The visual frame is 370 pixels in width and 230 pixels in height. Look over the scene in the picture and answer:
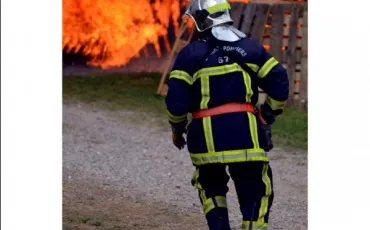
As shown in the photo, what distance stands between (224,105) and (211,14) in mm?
553

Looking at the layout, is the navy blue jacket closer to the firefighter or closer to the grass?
the firefighter

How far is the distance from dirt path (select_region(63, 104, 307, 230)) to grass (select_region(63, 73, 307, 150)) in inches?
8.5

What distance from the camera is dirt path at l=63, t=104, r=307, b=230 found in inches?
300

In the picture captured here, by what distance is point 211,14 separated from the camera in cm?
588

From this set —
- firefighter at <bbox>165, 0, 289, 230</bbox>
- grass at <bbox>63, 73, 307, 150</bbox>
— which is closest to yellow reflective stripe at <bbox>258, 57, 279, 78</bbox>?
firefighter at <bbox>165, 0, 289, 230</bbox>

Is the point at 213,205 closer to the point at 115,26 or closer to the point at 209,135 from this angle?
the point at 209,135

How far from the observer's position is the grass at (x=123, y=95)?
37.7 ft

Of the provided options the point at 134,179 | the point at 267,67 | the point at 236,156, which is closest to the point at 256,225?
the point at 236,156

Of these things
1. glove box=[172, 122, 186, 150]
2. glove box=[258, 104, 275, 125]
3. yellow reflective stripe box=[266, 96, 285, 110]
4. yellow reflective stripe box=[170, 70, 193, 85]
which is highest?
yellow reflective stripe box=[170, 70, 193, 85]

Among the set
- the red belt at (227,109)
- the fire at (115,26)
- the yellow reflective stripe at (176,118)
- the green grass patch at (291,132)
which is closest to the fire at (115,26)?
the fire at (115,26)

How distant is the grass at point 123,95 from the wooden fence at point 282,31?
321 millimetres

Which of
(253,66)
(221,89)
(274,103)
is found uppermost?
(253,66)
